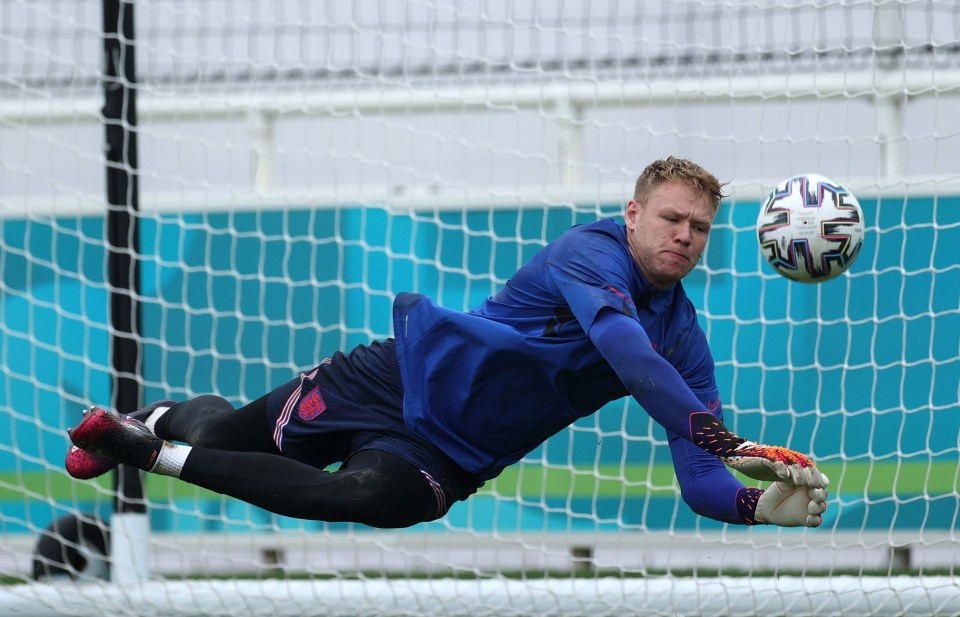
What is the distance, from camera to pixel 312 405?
179 inches

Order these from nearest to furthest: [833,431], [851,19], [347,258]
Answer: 1. [851,19]
2. [833,431]
3. [347,258]

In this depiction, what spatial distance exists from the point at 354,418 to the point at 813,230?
5.26 ft

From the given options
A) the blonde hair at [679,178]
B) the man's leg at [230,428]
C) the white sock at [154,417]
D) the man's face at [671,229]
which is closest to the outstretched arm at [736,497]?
the man's face at [671,229]

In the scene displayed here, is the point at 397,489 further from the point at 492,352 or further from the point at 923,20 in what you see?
the point at 923,20

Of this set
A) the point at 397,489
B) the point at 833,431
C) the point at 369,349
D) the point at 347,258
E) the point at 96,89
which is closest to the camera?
the point at 397,489

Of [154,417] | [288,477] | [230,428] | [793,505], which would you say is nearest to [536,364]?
[288,477]

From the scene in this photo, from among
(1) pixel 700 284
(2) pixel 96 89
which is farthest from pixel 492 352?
(2) pixel 96 89

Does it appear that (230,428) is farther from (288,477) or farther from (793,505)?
(793,505)

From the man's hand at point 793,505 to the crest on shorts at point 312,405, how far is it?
1515 mm

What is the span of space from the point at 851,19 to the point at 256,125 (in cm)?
303

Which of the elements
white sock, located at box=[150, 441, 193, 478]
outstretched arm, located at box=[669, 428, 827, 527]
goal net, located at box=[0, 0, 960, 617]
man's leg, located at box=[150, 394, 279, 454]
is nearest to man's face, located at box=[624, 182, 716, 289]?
outstretched arm, located at box=[669, 428, 827, 527]

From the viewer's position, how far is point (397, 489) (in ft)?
13.9

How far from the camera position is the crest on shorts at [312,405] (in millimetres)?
4535

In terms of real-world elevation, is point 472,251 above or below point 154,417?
above
